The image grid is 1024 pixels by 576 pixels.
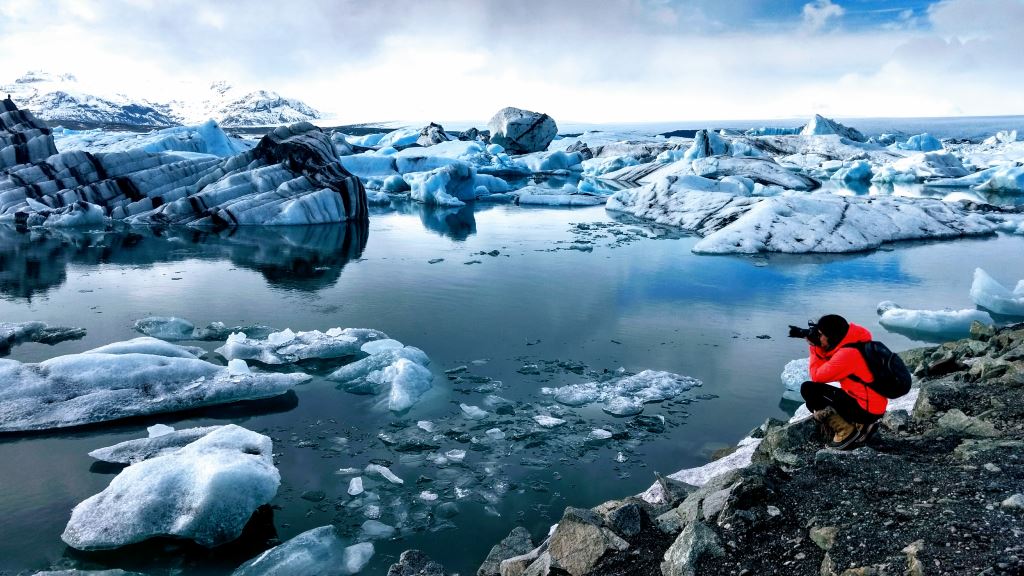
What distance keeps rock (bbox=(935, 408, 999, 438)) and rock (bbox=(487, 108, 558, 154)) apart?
1896 inches

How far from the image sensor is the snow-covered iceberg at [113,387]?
245 inches

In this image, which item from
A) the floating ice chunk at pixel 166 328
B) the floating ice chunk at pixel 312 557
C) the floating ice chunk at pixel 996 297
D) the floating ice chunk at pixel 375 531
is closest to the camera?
the floating ice chunk at pixel 312 557

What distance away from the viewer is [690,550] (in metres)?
3.28

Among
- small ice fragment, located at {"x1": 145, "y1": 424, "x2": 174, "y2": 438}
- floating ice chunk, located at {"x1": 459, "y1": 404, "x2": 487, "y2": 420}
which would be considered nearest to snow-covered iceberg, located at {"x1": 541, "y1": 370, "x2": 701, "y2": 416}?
floating ice chunk, located at {"x1": 459, "y1": 404, "x2": 487, "y2": 420}

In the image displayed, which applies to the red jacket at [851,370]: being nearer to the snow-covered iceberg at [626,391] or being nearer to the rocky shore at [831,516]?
the rocky shore at [831,516]

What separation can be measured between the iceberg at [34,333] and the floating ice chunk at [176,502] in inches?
199

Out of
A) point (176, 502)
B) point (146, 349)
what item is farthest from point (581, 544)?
point (146, 349)

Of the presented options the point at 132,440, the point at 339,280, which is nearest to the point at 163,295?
the point at 339,280

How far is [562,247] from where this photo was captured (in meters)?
16.0

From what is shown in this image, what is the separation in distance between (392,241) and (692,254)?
7922 millimetres

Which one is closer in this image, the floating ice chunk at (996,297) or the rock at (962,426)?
the rock at (962,426)

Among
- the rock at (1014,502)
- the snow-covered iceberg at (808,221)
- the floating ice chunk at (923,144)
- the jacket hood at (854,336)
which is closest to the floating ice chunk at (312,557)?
the jacket hood at (854,336)

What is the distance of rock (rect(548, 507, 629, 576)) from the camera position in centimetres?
356

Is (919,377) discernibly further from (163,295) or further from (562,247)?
(163,295)
